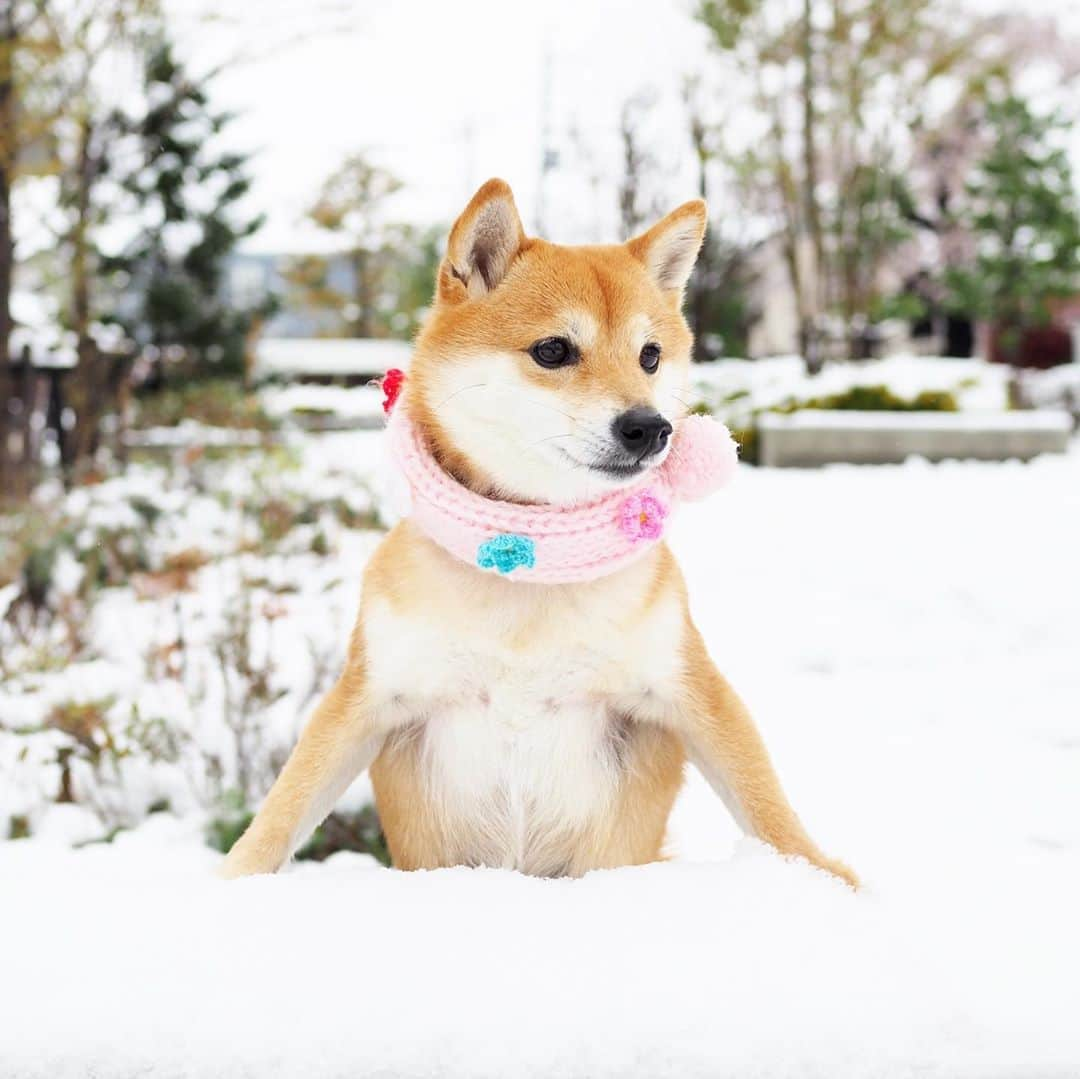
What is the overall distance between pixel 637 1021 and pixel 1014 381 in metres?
13.3

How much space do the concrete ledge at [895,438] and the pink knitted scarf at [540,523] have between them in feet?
24.8

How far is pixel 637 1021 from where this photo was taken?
129 cm

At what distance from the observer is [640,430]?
1535mm

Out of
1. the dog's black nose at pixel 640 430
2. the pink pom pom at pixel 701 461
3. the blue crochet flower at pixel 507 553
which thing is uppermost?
the dog's black nose at pixel 640 430

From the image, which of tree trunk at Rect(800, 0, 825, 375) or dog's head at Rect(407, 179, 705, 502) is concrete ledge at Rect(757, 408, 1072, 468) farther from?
dog's head at Rect(407, 179, 705, 502)

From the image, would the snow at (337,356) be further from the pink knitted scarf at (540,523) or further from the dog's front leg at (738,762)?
the dog's front leg at (738,762)

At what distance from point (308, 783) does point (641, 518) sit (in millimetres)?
620

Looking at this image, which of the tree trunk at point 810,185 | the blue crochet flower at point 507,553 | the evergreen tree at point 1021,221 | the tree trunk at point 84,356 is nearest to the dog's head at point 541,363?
the blue crochet flower at point 507,553

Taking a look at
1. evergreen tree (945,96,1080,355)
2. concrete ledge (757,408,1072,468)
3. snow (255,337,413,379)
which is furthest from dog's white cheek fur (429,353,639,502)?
snow (255,337,413,379)

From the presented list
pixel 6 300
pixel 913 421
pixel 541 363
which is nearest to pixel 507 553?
pixel 541 363

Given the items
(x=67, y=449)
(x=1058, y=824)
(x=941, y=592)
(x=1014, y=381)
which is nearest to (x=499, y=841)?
(x=1058, y=824)

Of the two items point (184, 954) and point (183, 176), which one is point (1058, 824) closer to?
point (184, 954)

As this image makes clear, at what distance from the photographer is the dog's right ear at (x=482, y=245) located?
165 cm

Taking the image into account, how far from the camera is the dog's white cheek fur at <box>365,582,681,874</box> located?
159 centimetres
